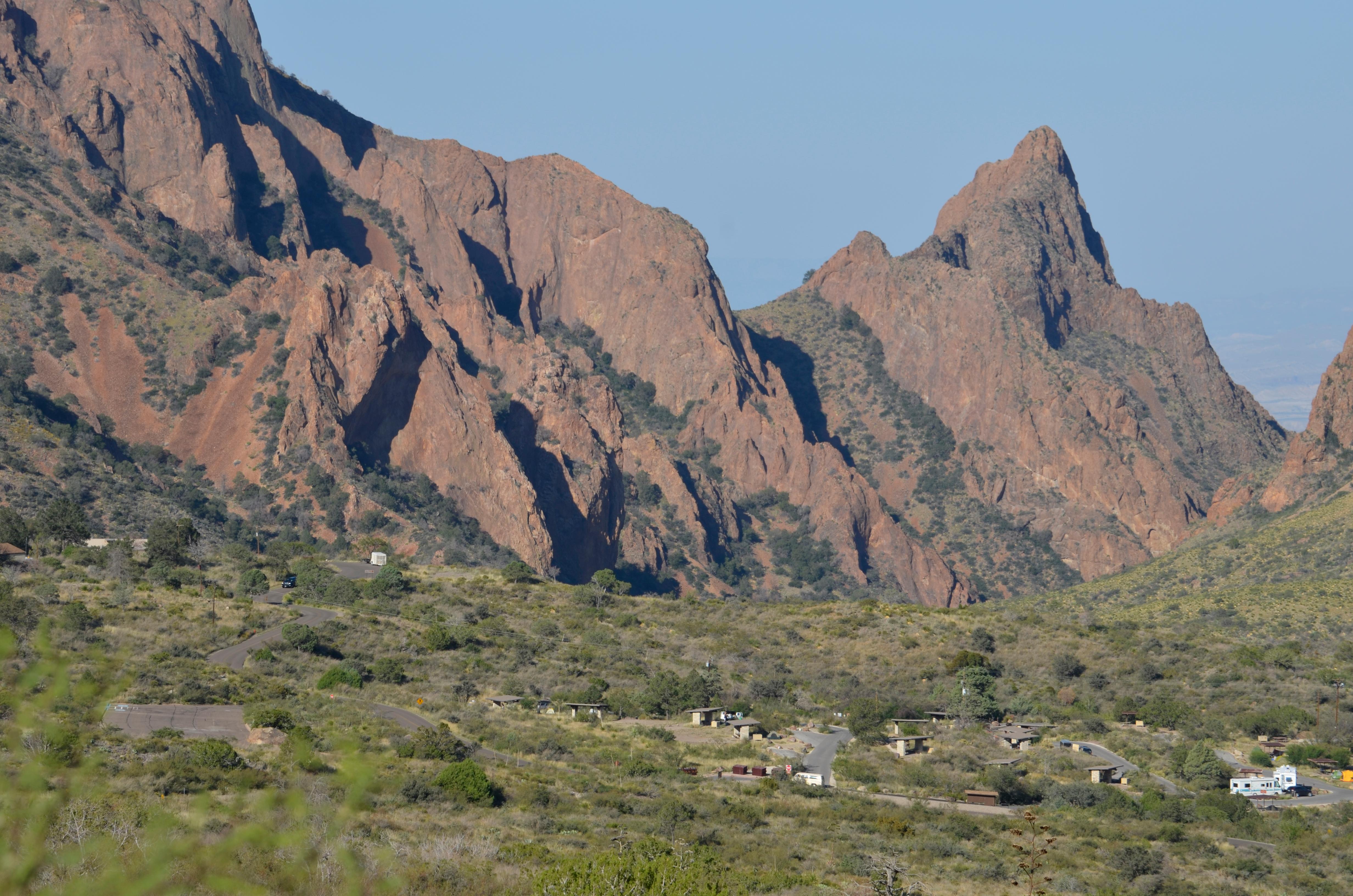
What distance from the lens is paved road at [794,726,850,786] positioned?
5306cm

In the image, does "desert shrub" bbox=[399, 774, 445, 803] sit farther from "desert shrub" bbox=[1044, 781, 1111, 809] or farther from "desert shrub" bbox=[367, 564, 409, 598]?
"desert shrub" bbox=[367, 564, 409, 598]

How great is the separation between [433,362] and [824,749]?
94789 mm

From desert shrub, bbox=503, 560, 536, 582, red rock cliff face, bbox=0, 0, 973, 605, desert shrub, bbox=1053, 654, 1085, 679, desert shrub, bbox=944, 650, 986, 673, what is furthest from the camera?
red rock cliff face, bbox=0, 0, 973, 605

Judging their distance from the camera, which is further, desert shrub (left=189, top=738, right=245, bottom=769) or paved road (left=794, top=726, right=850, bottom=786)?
paved road (left=794, top=726, right=850, bottom=786)

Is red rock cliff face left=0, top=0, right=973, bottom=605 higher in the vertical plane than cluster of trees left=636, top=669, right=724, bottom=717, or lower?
higher

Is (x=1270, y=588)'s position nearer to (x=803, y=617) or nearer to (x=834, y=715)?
(x=803, y=617)

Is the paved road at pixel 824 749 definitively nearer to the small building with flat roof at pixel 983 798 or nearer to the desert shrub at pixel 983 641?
the small building with flat roof at pixel 983 798

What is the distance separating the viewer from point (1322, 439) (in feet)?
479

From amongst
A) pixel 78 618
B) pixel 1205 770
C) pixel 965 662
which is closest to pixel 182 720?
pixel 78 618

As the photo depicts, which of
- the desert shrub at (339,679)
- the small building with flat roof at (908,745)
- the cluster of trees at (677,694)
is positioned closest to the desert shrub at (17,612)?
the desert shrub at (339,679)

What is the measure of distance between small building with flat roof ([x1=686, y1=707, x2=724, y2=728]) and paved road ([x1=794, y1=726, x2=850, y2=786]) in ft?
12.8

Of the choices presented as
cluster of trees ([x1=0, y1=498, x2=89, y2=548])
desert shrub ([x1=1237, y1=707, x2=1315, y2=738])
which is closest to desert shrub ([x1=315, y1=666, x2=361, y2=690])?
cluster of trees ([x1=0, y1=498, x2=89, y2=548])

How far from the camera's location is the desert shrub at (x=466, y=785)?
127 feet

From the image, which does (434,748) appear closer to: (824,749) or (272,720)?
(272,720)
